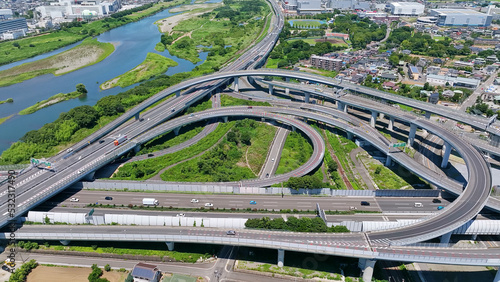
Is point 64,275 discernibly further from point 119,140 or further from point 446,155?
point 446,155

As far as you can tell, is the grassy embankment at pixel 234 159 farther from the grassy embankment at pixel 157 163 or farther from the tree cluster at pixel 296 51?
the tree cluster at pixel 296 51

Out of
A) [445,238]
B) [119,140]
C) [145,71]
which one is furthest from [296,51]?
[445,238]

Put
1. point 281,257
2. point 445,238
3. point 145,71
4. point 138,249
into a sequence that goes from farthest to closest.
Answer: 1. point 145,71
2. point 138,249
3. point 445,238
4. point 281,257

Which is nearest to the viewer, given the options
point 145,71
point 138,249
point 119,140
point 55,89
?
point 138,249

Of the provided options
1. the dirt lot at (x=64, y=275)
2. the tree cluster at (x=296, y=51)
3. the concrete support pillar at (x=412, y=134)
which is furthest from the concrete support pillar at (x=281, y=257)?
the tree cluster at (x=296, y=51)

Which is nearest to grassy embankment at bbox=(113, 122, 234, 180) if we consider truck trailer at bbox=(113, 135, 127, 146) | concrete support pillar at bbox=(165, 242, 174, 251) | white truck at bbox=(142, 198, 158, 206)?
truck trailer at bbox=(113, 135, 127, 146)

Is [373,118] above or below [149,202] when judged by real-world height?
above

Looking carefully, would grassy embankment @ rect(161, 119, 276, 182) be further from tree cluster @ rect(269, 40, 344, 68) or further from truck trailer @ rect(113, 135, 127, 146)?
tree cluster @ rect(269, 40, 344, 68)
